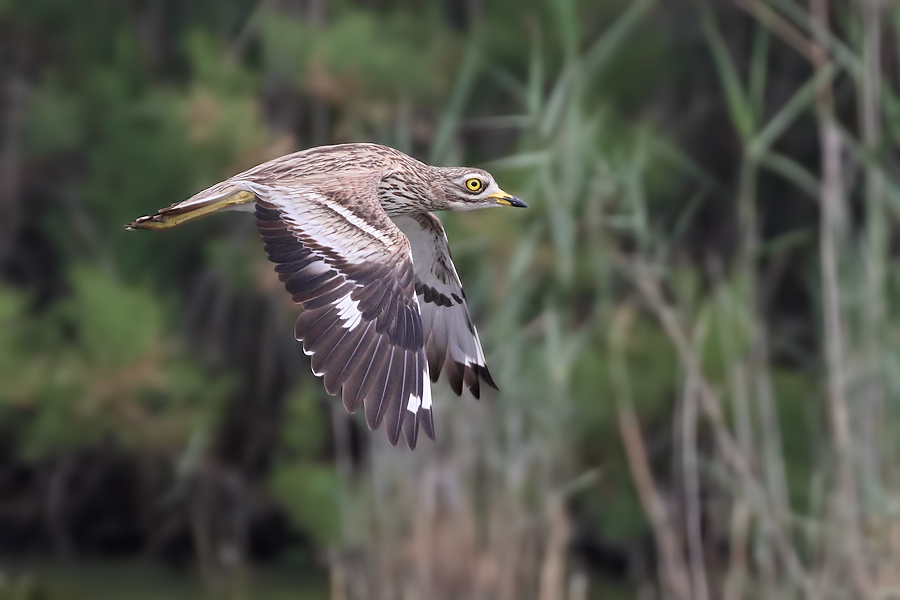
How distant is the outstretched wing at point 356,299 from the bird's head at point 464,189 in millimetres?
665

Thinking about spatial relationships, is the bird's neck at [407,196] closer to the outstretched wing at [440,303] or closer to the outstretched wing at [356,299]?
the outstretched wing at [440,303]

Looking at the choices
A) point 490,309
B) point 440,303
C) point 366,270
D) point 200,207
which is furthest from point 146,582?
point 366,270

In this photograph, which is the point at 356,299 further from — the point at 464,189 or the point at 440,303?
the point at 464,189

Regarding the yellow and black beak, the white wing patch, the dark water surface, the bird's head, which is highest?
the bird's head

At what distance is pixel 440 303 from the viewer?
4887mm

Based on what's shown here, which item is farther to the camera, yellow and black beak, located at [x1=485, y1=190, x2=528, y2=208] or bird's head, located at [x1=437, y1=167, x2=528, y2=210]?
bird's head, located at [x1=437, y1=167, x2=528, y2=210]

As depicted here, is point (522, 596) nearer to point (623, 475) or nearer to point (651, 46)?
point (623, 475)

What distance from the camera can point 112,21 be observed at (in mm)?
10328

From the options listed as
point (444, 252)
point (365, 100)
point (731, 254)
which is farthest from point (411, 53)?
point (444, 252)

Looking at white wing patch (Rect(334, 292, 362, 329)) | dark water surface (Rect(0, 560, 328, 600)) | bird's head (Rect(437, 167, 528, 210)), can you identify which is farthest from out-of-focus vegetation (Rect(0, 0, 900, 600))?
white wing patch (Rect(334, 292, 362, 329))

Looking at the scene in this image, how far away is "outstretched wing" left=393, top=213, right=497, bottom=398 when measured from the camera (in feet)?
15.8

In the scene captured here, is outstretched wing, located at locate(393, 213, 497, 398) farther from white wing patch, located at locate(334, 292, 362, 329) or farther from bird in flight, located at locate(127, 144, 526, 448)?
white wing patch, located at locate(334, 292, 362, 329)

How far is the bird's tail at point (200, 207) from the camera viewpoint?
433 centimetres

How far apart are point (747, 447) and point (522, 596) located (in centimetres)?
96
